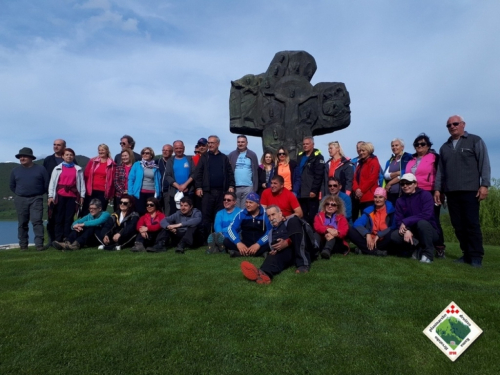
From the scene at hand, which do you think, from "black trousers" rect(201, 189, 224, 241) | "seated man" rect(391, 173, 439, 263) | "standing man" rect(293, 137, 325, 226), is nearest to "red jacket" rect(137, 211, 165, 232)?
"black trousers" rect(201, 189, 224, 241)

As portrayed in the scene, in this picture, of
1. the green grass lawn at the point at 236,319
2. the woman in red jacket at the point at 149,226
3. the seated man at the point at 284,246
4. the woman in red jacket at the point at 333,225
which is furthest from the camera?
the woman in red jacket at the point at 149,226

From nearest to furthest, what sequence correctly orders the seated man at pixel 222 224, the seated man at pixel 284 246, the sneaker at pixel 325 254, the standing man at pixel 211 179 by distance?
the seated man at pixel 284 246, the sneaker at pixel 325 254, the seated man at pixel 222 224, the standing man at pixel 211 179

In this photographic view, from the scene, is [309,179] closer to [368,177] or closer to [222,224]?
[368,177]

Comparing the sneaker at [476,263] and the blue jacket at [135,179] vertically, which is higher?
the blue jacket at [135,179]

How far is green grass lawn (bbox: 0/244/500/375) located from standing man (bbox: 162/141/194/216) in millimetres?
2465

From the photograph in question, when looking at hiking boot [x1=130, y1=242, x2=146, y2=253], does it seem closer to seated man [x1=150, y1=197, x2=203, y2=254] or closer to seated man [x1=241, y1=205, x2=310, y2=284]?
seated man [x1=150, y1=197, x2=203, y2=254]

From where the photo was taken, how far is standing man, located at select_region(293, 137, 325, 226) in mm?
6793

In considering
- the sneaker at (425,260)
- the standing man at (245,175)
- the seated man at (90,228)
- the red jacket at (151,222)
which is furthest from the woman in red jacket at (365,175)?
the seated man at (90,228)

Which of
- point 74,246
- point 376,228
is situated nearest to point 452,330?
point 376,228

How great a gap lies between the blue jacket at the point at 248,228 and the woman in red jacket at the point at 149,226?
1.53m

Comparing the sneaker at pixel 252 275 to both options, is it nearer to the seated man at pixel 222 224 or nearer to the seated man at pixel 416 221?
the seated man at pixel 222 224

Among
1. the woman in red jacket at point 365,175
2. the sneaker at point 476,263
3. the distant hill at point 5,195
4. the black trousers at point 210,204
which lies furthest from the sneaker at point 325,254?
the distant hill at point 5,195

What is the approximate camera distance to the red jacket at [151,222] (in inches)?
268

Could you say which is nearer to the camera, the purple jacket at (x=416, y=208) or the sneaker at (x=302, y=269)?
the sneaker at (x=302, y=269)
